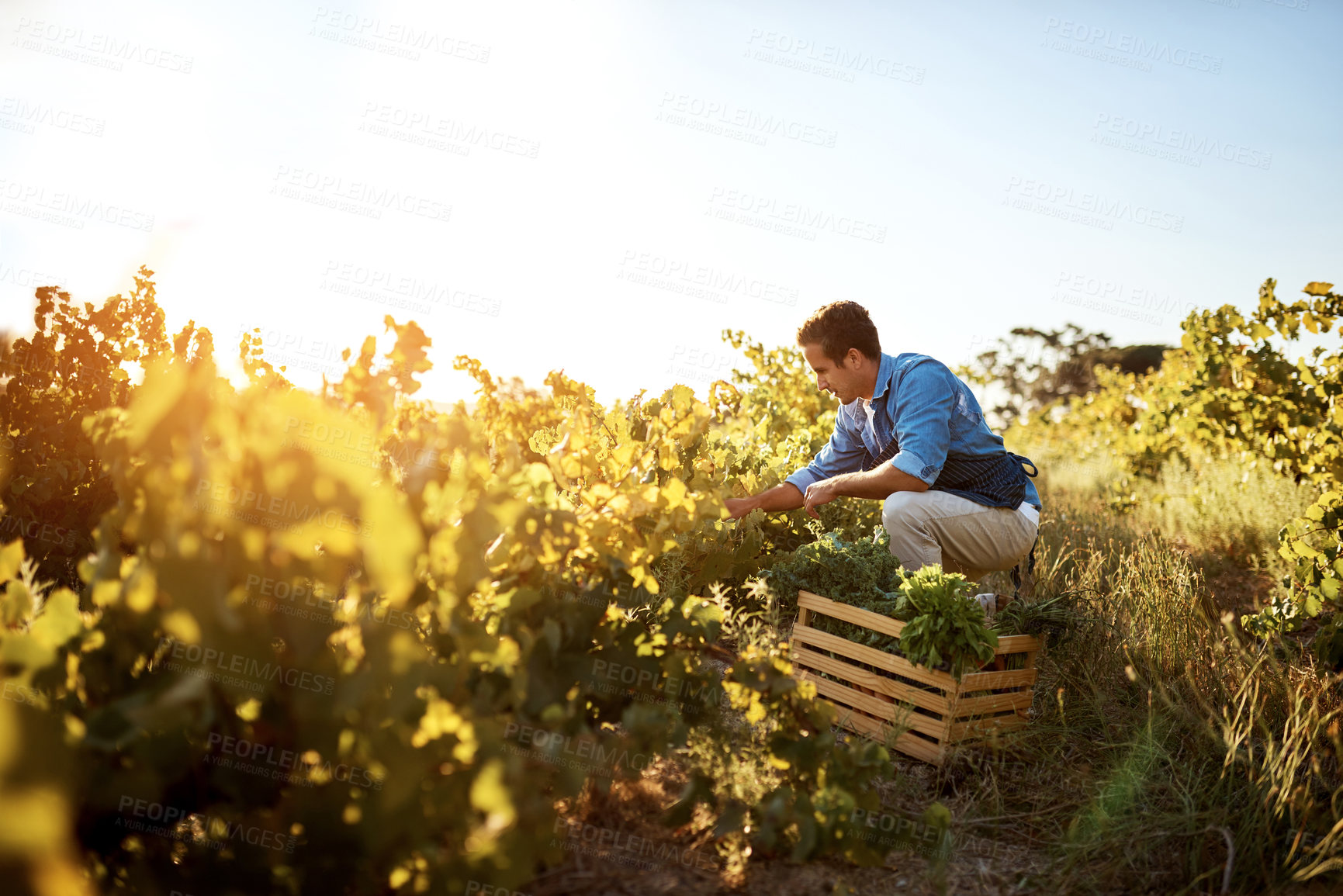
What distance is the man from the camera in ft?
11.0

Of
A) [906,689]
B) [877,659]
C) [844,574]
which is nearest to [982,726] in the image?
[906,689]

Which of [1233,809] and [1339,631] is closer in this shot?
[1233,809]

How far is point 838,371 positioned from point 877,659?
1.48m

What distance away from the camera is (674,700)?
1742mm

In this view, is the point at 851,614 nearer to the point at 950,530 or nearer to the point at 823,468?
the point at 950,530

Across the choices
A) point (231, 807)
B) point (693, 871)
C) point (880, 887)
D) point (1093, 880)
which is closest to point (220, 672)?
point (231, 807)

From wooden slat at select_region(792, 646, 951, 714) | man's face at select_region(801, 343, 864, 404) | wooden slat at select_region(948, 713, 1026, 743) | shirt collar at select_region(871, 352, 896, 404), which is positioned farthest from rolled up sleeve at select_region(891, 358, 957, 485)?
wooden slat at select_region(948, 713, 1026, 743)

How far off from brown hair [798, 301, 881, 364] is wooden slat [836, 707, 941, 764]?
1.64m

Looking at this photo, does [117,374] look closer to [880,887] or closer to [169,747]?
[169,747]

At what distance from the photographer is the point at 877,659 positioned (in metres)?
2.63

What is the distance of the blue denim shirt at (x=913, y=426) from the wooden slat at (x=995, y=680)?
0.91 m

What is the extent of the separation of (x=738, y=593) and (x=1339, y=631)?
234 centimetres

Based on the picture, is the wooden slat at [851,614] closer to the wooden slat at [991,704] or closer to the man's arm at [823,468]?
the wooden slat at [991,704]

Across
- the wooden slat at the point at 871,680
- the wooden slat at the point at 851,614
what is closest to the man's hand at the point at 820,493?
the wooden slat at the point at 851,614
